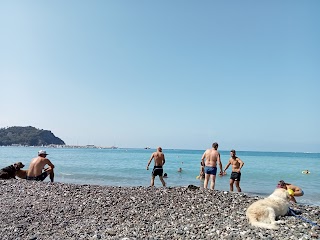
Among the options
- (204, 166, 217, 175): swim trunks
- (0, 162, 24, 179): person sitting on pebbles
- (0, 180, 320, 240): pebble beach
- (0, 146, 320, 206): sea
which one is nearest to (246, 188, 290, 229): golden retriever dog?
(0, 180, 320, 240): pebble beach

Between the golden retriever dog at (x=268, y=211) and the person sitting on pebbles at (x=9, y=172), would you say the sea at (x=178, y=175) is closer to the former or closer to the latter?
the person sitting on pebbles at (x=9, y=172)

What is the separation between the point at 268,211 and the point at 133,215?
3387mm

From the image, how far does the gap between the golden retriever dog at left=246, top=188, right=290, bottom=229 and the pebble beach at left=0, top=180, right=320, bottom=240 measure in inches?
7.5

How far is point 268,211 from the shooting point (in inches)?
280

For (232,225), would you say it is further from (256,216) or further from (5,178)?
(5,178)

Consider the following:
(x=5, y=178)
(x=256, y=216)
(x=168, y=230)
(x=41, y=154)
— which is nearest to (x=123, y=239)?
(x=168, y=230)

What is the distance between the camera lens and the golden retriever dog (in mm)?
6922

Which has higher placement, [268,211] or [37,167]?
[37,167]

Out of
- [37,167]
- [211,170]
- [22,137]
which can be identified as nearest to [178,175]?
[37,167]

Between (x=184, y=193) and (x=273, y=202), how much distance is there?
3.43 m

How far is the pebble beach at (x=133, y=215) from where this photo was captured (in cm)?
659

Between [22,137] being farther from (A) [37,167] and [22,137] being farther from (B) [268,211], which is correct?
(B) [268,211]

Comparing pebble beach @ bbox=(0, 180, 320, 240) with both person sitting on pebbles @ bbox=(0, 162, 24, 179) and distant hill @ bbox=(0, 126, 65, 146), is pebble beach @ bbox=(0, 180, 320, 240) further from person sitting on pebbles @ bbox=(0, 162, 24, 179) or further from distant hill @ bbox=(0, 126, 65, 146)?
distant hill @ bbox=(0, 126, 65, 146)

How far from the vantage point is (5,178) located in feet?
48.3
